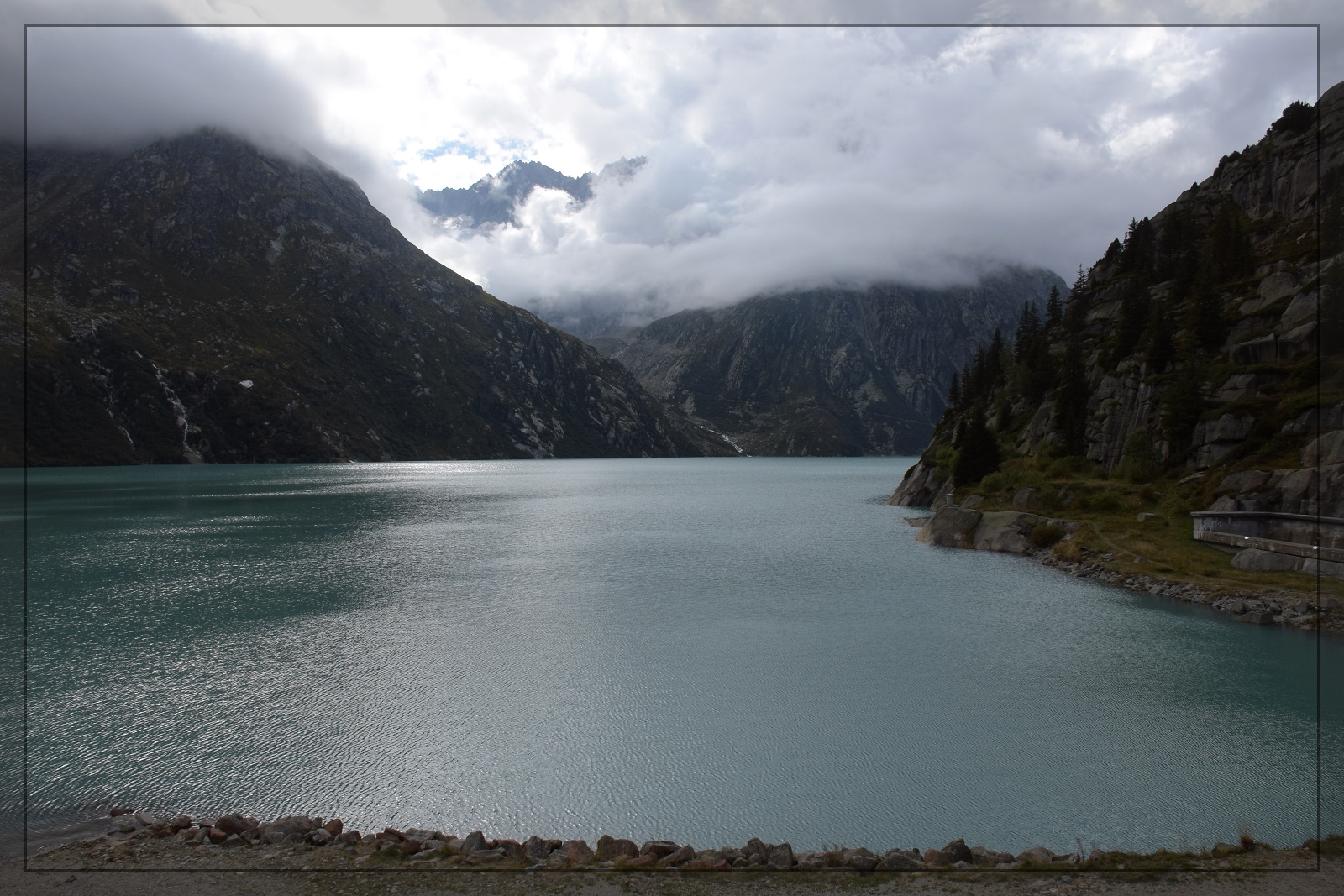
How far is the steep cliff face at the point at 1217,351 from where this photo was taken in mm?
46156

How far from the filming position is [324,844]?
43.6 ft

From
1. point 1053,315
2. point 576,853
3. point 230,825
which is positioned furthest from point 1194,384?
point 230,825

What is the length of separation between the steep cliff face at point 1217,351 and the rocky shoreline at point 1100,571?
622cm

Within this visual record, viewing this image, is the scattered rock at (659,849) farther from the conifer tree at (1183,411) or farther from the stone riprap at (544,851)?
the conifer tree at (1183,411)

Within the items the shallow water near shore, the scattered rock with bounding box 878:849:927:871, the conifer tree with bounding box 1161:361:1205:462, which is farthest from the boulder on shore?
the scattered rock with bounding box 878:849:927:871

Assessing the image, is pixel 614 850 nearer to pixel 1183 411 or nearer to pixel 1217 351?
pixel 1183 411

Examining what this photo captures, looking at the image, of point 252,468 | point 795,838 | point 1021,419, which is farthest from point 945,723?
point 252,468

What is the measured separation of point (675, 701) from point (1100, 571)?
33.7m

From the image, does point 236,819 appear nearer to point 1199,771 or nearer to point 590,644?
point 590,644

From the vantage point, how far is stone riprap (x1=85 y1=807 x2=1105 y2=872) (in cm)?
1209

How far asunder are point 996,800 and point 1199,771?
621cm

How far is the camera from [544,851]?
12727 millimetres

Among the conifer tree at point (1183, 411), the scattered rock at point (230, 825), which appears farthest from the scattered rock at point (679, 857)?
the conifer tree at point (1183, 411)

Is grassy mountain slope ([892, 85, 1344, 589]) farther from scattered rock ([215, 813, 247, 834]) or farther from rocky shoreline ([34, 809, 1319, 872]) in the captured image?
scattered rock ([215, 813, 247, 834])
